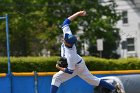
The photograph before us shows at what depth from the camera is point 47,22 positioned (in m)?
35.9

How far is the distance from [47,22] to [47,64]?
642 inches

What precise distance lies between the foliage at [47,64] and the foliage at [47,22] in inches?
569

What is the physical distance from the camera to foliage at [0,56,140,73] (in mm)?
19203

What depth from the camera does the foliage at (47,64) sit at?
19203 mm

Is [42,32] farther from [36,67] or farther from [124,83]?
[124,83]

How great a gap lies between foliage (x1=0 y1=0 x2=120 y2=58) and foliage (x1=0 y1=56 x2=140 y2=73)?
14458 mm

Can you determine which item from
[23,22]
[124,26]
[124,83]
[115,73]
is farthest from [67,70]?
[124,26]

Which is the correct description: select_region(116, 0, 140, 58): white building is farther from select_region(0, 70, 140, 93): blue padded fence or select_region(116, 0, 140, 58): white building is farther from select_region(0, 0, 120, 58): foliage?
select_region(0, 70, 140, 93): blue padded fence

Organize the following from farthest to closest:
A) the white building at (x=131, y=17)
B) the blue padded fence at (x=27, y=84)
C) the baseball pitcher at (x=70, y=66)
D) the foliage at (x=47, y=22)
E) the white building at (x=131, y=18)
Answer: the white building at (x=131, y=17) < the white building at (x=131, y=18) < the foliage at (x=47, y=22) < the blue padded fence at (x=27, y=84) < the baseball pitcher at (x=70, y=66)

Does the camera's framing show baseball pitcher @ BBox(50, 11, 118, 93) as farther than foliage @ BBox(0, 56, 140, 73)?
No

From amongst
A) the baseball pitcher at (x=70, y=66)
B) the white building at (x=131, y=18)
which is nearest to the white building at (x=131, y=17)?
the white building at (x=131, y=18)

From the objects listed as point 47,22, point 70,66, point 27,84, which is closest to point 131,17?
point 47,22

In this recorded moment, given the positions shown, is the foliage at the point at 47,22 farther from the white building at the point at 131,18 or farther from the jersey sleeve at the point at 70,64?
the jersey sleeve at the point at 70,64

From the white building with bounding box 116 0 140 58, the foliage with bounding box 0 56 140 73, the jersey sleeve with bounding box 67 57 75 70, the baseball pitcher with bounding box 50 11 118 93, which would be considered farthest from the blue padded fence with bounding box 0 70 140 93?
the white building with bounding box 116 0 140 58
